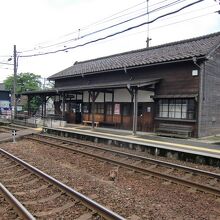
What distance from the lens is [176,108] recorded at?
63.2ft

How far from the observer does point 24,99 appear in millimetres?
35750

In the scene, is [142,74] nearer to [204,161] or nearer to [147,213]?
[204,161]

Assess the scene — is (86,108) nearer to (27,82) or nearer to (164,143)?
(164,143)

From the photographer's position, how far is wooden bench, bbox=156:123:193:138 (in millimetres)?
18208

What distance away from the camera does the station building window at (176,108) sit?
60.8 feet

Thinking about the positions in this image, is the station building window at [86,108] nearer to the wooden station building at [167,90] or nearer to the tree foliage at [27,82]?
the wooden station building at [167,90]

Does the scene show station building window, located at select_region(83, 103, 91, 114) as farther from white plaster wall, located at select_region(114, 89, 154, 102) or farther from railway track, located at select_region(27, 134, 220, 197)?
railway track, located at select_region(27, 134, 220, 197)

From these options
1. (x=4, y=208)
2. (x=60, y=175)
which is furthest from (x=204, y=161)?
(x=4, y=208)

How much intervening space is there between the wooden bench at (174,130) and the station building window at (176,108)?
23.7 inches

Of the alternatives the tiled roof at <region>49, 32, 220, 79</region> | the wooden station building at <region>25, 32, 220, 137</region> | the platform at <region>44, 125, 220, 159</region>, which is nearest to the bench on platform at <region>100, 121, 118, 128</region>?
the wooden station building at <region>25, 32, 220, 137</region>

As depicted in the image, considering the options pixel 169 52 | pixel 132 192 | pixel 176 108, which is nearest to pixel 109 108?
pixel 169 52

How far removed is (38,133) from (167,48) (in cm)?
1155

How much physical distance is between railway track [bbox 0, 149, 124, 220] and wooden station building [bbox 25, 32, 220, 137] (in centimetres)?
1118

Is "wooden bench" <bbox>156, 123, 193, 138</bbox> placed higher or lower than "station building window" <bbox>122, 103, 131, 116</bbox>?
lower
